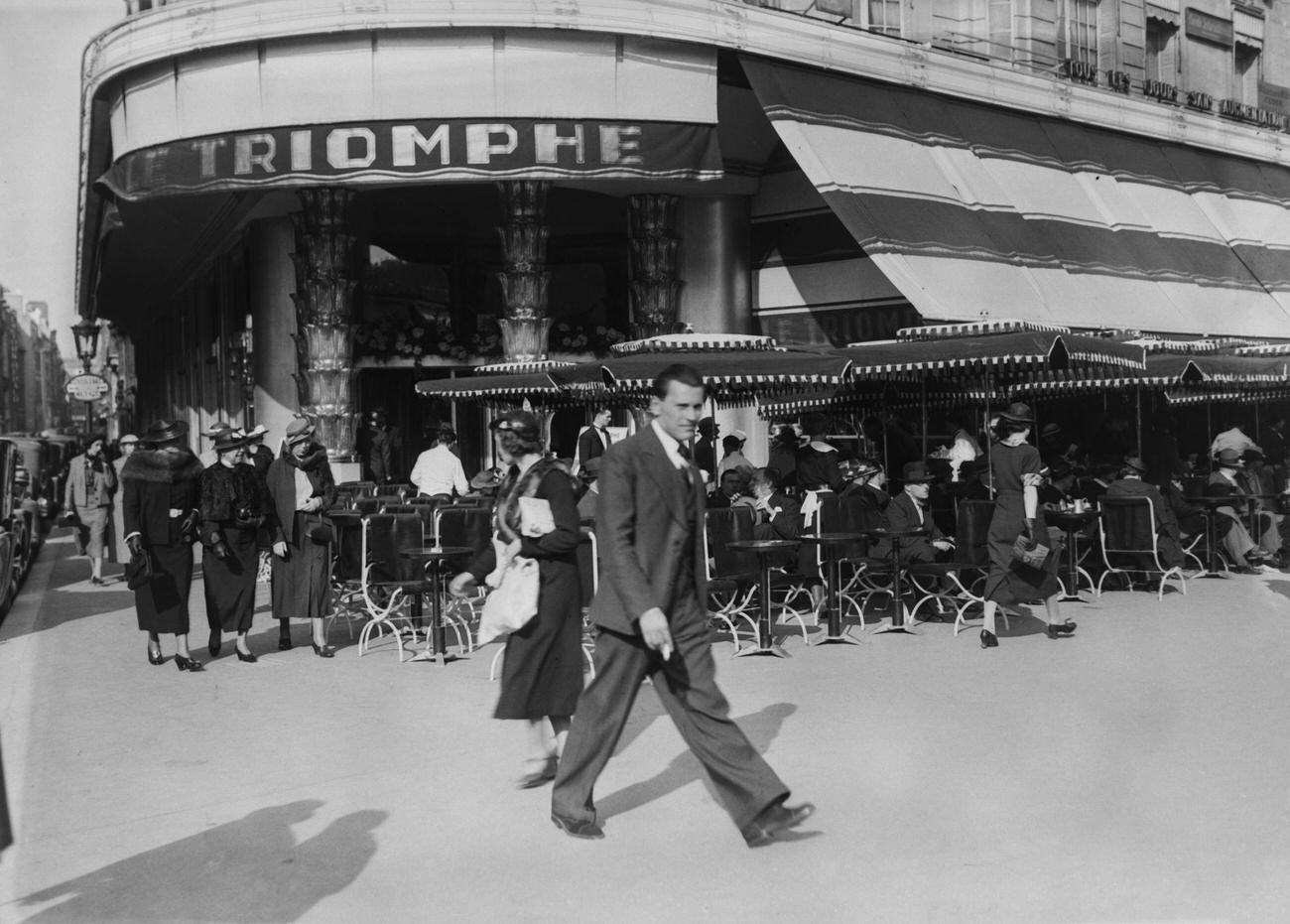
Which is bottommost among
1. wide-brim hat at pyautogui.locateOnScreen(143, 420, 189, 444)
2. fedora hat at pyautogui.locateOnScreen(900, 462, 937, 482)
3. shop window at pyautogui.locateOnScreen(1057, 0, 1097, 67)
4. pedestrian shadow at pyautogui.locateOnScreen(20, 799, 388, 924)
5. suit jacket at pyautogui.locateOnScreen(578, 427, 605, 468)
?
pedestrian shadow at pyautogui.locateOnScreen(20, 799, 388, 924)

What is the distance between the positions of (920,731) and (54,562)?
667 inches

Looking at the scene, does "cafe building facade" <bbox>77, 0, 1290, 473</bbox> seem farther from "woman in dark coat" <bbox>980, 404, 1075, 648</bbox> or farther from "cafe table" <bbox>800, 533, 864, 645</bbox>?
"cafe table" <bbox>800, 533, 864, 645</bbox>

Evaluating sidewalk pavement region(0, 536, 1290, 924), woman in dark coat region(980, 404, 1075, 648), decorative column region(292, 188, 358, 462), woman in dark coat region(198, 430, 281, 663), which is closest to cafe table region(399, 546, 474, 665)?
sidewalk pavement region(0, 536, 1290, 924)

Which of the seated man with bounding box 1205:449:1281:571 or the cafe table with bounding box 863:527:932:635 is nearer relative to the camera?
the cafe table with bounding box 863:527:932:635

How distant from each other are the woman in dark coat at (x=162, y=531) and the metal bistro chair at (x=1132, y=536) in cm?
824

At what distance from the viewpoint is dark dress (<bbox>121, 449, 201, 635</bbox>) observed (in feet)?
33.6

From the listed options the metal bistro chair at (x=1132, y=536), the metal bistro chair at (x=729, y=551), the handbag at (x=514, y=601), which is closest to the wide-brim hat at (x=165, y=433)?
the metal bistro chair at (x=729, y=551)

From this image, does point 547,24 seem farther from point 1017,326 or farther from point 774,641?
point 774,641

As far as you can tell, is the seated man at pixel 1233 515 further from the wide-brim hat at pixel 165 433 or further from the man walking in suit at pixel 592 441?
the wide-brim hat at pixel 165 433

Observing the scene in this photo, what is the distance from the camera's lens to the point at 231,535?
1060 cm

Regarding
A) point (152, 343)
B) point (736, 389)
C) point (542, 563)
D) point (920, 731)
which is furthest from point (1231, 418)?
point (152, 343)

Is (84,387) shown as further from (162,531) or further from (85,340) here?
(162,531)

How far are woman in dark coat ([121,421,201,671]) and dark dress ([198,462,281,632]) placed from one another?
0.52ft

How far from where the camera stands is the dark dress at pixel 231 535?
1047cm
